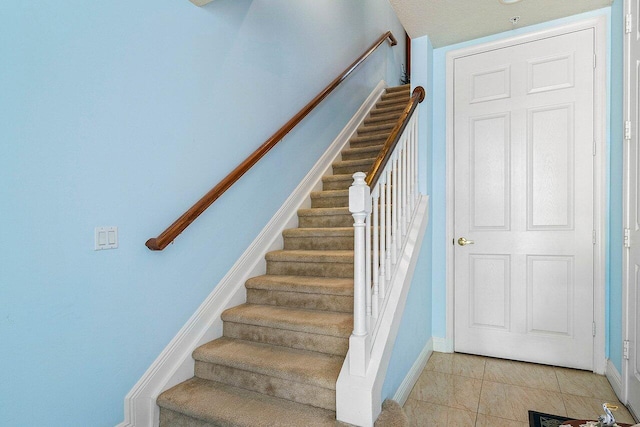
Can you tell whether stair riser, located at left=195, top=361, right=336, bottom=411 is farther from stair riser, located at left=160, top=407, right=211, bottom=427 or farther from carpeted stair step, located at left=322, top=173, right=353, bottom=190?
carpeted stair step, located at left=322, top=173, right=353, bottom=190

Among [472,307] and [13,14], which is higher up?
[13,14]

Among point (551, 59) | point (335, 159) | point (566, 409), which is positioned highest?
point (551, 59)

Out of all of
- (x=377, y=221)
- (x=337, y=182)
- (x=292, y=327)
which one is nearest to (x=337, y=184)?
(x=337, y=182)

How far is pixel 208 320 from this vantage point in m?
2.25

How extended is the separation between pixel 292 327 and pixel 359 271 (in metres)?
0.68

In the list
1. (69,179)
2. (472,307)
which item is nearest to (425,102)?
(472,307)

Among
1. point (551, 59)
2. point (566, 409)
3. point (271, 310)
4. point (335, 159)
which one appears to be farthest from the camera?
point (335, 159)

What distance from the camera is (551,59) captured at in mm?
2506

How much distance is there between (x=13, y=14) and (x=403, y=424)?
2.35m

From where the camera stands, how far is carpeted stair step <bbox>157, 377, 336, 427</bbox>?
1.65 metres

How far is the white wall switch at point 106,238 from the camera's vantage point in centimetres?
169

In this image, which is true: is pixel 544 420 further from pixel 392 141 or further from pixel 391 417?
pixel 392 141

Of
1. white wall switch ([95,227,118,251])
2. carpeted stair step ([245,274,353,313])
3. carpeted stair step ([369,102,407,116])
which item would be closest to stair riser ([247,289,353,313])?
carpeted stair step ([245,274,353,313])

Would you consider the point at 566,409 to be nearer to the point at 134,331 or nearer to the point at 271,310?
the point at 271,310
